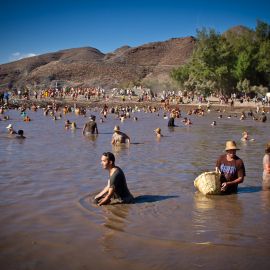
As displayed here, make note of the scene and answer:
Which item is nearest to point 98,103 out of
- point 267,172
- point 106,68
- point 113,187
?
point 267,172

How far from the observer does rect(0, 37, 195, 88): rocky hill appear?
11281 cm

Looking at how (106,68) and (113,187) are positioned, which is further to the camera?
(106,68)

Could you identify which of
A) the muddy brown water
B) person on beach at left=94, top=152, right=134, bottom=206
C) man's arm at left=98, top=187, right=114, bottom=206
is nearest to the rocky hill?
the muddy brown water

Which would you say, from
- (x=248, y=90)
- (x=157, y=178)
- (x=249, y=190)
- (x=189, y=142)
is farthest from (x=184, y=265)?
(x=248, y=90)

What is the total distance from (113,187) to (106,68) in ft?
391

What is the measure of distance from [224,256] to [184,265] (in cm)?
61

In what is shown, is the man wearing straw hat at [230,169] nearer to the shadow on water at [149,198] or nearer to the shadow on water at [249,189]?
the shadow on water at [249,189]

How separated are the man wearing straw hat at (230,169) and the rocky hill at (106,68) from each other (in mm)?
81116

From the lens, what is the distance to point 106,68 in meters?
125

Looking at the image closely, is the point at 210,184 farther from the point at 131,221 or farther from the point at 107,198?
the point at 131,221

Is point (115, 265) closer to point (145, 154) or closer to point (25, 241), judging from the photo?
point (25, 241)

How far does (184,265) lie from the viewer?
201 inches

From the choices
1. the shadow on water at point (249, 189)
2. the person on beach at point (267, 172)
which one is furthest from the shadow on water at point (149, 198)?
the person on beach at point (267, 172)

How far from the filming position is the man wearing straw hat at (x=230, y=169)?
28.0 ft
